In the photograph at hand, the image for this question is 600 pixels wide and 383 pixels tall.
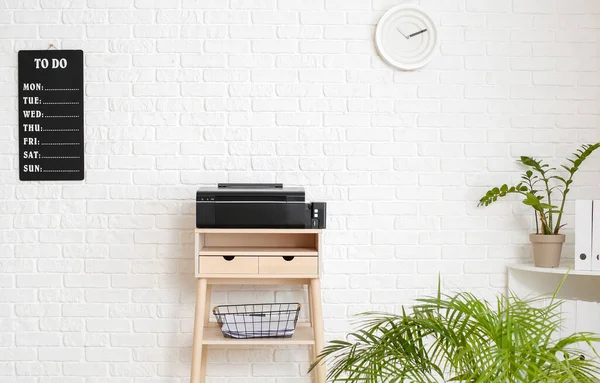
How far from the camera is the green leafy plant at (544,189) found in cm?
282

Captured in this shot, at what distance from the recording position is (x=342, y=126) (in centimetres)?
297

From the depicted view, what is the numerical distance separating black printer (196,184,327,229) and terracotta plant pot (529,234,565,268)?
1.03 meters

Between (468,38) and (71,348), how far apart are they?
7.56 ft

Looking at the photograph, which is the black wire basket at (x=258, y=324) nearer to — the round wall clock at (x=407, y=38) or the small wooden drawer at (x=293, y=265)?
the small wooden drawer at (x=293, y=265)

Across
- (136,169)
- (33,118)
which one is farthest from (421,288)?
(33,118)

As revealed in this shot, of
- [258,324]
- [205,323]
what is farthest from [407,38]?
[205,323]

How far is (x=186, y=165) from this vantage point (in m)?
2.96

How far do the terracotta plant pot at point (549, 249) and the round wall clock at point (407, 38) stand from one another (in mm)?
937

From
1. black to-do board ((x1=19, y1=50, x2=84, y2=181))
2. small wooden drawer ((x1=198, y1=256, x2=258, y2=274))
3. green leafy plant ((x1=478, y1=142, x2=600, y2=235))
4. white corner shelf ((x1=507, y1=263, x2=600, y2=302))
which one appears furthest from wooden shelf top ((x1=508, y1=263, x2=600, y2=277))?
black to-do board ((x1=19, y1=50, x2=84, y2=181))

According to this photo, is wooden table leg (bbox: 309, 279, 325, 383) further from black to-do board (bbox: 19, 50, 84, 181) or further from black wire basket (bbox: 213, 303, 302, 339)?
black to-do board (bbox: 19, 50, 84, 181)

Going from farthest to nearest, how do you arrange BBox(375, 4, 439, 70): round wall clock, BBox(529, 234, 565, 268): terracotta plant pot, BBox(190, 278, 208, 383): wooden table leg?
1. BBox(375, 4, 439, 70): round wall clock
2. BBox(529, 234, 565, 268): terracotta plant pot
3. BBox(190, 278, 208, 383): wooden table leg

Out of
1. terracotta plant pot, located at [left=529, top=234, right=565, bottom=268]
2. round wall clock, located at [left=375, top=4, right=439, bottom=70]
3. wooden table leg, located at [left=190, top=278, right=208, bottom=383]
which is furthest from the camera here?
round wall clock, located at [left=375, top=4, right=439, bottom=70]

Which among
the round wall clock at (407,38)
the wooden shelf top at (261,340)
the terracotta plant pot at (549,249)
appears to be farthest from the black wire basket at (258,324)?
the round wall clock at (407,38)

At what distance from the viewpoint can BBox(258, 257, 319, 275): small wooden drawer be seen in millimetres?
2625
